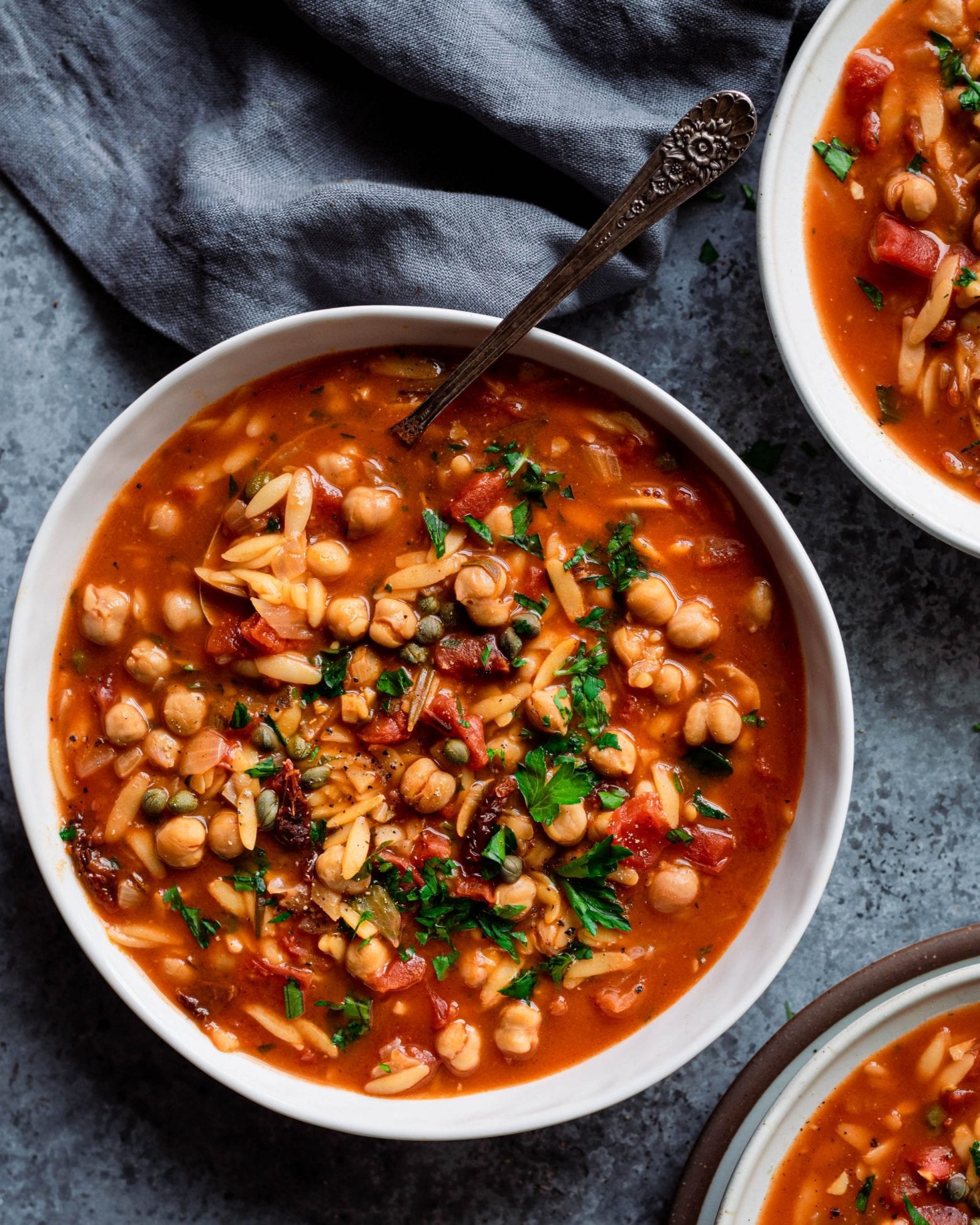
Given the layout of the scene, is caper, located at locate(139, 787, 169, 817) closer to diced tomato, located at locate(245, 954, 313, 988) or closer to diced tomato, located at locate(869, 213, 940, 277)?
diced tomato, located at locate(245, 954, 313, 988)

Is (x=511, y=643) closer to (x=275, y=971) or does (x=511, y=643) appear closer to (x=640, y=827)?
(x=640, y=827)

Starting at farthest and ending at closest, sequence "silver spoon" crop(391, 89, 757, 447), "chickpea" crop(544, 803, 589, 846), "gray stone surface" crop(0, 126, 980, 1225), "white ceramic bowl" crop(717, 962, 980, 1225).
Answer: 1. "gray stone surface" crop(0, 126, 980, 1225)
2. "chickpea" crop(544, 803, 589, 846)
3. "white ceramic bowl" crop(717, 962, 980, 1225)
4. "silver spoon" crop(391, 89, 757, 447)

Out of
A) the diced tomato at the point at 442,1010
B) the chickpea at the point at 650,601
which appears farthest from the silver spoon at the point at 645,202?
the diced tomato at the point at 442,1010

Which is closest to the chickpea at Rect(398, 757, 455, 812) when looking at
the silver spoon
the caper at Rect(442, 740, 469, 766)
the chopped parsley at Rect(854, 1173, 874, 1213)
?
the caper at Rect(442, 740, 469, 766)

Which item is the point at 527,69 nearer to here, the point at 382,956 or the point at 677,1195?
the point at 382,956

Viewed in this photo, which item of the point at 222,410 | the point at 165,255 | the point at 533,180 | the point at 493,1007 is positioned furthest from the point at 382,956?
the point at 533,180

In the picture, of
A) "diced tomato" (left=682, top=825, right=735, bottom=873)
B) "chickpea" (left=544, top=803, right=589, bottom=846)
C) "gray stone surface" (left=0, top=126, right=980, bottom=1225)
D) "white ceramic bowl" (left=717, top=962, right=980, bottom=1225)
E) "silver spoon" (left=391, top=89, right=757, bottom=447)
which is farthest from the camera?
"gray stone surface" (left=0, top=126, right=980, bottom=1225)
